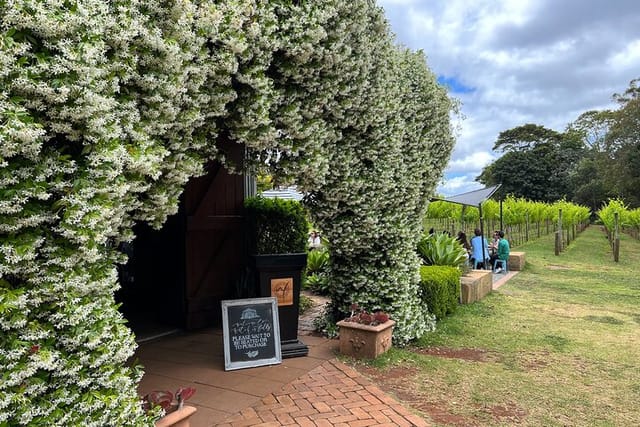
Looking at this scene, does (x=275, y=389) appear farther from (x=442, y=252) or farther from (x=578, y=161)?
(x=578, y=161)

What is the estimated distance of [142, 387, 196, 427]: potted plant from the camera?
2615 millimetres

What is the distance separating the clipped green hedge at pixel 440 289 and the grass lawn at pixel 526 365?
0.67 feet

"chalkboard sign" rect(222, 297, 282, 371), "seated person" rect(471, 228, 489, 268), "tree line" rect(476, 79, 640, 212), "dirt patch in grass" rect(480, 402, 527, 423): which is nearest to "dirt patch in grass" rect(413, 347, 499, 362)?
"dirt patch in grass" rect(480, 402, 527, 423)

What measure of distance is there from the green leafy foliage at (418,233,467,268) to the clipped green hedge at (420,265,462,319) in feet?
2.42

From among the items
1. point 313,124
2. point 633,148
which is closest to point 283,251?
point 313,124

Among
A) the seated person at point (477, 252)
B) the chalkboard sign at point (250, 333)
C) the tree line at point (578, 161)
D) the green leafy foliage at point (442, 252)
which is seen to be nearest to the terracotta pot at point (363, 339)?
the chalkboard sign at point (250, 333)

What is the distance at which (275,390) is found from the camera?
4141 millimetres

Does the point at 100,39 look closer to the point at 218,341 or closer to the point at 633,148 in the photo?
the point at 218,341

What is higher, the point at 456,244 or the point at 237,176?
the point at 237,176

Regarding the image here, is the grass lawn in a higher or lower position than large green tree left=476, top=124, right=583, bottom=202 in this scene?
lower

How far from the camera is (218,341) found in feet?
18.9

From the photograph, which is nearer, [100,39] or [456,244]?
[100,39]

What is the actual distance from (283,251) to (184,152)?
13.0 feet

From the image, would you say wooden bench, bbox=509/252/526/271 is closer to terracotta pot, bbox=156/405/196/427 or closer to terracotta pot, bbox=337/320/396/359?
terracotta pot, bbox=337/320/396/359
